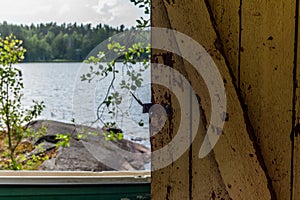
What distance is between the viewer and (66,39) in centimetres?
195

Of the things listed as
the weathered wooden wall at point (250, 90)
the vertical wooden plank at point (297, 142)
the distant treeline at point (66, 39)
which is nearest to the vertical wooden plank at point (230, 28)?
the weathered wooden wall at point (250, 90)

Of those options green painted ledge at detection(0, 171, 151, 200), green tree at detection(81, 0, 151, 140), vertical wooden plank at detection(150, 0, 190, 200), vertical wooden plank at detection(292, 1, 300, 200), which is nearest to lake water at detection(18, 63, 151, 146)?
green tree at detection(81, 0, 151, 140)

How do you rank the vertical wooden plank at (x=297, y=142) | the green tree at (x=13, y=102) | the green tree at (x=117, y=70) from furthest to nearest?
the green tree at (x=13, y=102)
the green tree at (x=117, y=70)
the vertical wooden plank at (x=297, y=142)

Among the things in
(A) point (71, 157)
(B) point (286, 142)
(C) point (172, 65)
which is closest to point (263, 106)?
(B) point (286, 142)

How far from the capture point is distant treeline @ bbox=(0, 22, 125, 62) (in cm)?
192

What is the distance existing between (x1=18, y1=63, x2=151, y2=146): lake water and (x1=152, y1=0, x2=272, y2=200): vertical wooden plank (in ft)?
3.42

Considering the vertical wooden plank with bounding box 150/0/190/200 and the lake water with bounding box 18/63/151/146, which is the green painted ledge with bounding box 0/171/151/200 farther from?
the vertical wooden plank with bounding box 150/0/190/200

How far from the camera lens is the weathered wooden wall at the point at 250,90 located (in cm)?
63

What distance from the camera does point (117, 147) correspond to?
1.92 m

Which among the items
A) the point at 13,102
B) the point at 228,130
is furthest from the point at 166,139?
the point at 13,102

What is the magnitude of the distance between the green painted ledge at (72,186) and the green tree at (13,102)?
0.42 m

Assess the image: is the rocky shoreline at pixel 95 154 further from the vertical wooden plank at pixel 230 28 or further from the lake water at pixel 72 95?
the vertical wooden plank at pixel 230 28

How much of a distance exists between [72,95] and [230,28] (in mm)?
1402

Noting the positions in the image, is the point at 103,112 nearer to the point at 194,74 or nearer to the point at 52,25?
the point at 52,25
